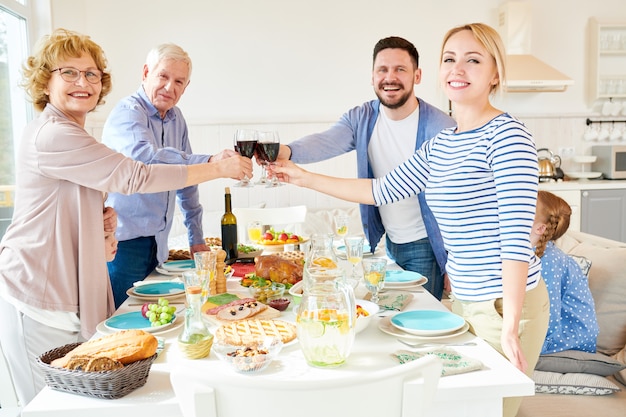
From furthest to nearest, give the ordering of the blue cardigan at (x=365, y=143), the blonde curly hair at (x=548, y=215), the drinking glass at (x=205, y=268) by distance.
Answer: the blue cardigan at (x=365, y=143) < the blonde curly hair at (x=548, y=215) < the drinking glass at (x=205, y=268)

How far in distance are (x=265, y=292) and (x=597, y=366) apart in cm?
131

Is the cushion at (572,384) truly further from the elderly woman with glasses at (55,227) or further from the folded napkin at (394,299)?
the elderly woman with glasses at (55,227)

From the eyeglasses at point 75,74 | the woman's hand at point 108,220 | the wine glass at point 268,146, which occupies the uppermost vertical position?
the eyeglasses at point 75,74

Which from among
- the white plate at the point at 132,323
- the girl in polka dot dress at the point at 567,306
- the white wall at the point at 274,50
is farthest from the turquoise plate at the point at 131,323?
the white wall at the point at 274,50

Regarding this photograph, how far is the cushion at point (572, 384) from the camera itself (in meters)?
2.22

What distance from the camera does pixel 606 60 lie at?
221 inches

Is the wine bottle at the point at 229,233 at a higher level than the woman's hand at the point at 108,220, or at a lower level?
lower

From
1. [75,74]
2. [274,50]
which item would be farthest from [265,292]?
[274,50]

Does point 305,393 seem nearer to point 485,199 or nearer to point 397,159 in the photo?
point 485,199

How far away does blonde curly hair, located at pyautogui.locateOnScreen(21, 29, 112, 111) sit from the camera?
185 centimetres

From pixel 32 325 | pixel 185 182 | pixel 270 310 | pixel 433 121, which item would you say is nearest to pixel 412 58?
pixel 433 121

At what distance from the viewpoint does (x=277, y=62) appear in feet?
17.3

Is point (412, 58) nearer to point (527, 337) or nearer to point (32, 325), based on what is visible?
point (527, 337)

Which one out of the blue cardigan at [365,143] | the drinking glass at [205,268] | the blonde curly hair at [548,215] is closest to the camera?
the drinking glass at [205,268]
